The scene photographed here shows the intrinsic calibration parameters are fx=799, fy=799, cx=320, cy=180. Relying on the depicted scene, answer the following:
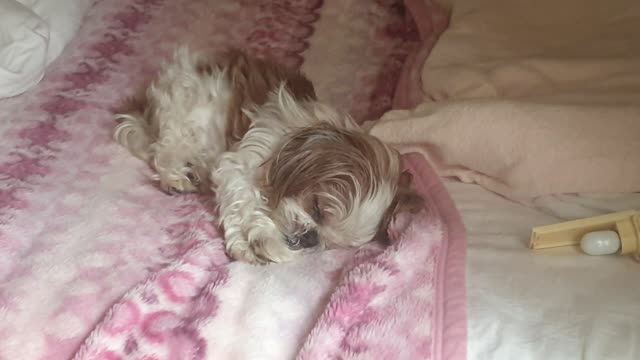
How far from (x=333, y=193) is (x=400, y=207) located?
0.19 m

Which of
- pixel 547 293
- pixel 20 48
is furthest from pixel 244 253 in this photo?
pixel 20 48

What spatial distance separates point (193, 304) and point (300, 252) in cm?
34

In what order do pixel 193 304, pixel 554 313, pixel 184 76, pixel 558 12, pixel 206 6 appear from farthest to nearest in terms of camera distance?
1. pixel 206 6
2. pixel 558 12
3. pixel 184 76
4. pixel 193 304
5. pixel 554 313

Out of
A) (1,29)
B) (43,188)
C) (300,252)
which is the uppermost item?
(1,29)

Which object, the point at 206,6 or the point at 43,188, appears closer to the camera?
the point at 43,188

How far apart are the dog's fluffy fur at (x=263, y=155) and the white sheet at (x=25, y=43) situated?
36cm

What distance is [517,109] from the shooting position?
7.40 ft

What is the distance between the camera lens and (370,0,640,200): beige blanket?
216 cm

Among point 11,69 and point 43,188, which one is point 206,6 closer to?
point 11,69

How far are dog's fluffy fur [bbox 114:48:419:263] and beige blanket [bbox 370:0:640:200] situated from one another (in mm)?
215

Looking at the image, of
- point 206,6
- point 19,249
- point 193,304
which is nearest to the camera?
point 193,304

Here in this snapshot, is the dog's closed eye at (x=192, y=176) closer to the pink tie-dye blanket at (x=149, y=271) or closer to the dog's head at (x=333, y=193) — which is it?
the pink tie-dye blanket at (x=149, y=271)

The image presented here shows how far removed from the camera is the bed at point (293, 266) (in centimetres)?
177

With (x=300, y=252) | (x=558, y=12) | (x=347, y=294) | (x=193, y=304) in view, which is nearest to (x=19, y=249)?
(x=193, y=304)
